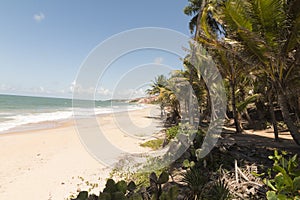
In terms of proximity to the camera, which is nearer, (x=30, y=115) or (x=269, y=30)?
(x=269, y=30)

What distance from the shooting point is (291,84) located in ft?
19.9

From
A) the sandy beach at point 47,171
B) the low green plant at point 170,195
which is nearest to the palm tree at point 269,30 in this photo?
the low green plant at point 170,195

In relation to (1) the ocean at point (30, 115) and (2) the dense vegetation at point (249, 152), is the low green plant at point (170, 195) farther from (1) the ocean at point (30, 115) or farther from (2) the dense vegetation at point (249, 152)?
(1) the ocean at point (30, 115)

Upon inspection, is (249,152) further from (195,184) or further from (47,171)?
(47,171)

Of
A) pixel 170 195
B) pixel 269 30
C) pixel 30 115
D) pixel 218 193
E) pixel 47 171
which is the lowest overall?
pixel 47 171

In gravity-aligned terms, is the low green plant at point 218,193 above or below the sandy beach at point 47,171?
above

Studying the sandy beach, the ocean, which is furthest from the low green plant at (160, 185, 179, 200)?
the ocean

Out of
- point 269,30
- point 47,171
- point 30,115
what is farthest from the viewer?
point 30,115

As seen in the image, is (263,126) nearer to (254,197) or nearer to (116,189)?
(254,197)

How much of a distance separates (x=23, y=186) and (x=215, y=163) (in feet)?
17.0

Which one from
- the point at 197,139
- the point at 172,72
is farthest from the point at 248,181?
the point at 172,72

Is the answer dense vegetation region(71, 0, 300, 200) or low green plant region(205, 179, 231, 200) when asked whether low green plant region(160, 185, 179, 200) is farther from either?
low green plant region(205, 179, 231, 200)

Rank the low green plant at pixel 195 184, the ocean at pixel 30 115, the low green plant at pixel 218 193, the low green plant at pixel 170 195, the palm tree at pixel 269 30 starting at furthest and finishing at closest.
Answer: the ocean at pixel 30 115, the palm tree at pixel 269 30, the low green plant at pixel 195 184, the low green plant at pixel 218 193, the low green plant at pixel 170 195

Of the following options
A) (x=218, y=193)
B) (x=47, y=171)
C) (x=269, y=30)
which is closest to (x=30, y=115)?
(x=47, y=171)
